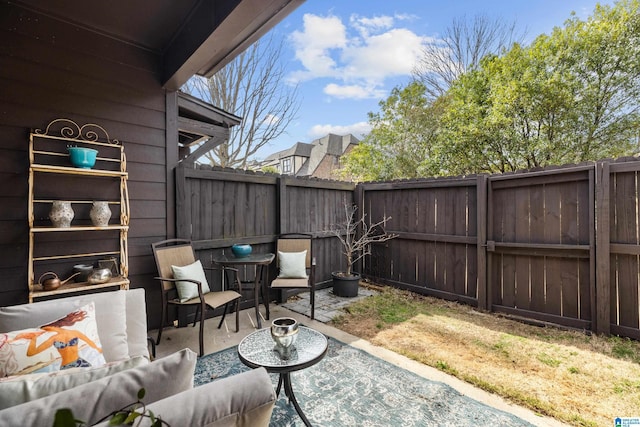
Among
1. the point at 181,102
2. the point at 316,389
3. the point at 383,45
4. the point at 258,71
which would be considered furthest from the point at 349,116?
the point at 316,389

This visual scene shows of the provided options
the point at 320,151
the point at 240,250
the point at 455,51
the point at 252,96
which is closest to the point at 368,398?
the point at 240,250

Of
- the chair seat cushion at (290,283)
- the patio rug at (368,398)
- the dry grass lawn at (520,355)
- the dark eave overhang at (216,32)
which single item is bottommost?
the patio rug at (368,398)

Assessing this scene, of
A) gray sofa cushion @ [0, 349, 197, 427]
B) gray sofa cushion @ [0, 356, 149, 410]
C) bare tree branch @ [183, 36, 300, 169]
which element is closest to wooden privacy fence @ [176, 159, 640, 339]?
gray sofa cushion @ [0, 356, 149, 410]

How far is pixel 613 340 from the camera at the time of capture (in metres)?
2.71

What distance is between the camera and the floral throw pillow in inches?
42.8

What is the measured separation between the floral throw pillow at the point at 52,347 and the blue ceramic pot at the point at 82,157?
1646 millimetres

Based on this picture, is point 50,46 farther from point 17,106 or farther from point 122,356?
point 122,356

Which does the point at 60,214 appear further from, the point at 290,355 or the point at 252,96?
the point at 252,96

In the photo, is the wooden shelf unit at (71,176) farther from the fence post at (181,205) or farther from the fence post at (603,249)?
the fence post at (603,249)

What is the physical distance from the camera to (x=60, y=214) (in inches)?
91.2

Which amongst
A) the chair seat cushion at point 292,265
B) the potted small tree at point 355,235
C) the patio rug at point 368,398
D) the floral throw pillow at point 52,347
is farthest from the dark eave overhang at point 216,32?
the potted small tree at point 355,235

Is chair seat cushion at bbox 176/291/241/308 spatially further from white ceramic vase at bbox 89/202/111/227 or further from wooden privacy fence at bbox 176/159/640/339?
white ceramic vase at bbox 89/202/111/227

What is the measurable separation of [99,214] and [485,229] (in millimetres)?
4163

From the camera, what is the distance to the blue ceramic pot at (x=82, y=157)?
7.97 feet
